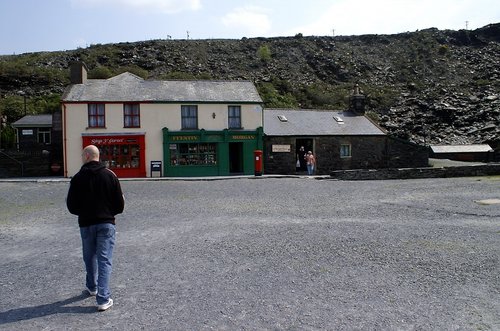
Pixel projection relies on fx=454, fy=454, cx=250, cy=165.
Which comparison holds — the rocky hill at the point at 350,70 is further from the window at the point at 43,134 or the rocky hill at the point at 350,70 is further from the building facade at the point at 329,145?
the window at the point at 43,134

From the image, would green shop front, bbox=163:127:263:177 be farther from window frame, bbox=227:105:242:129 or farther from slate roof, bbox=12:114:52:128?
slate roof, bbox=12:114:52:128

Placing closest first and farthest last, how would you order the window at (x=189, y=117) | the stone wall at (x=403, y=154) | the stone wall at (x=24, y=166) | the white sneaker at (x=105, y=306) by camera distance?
the white sneaker at (x=105, y=306) → the stone wall at (x=24, y=166) → the window at (x=189, y=117) → the stone wall at (x=403, y=154)

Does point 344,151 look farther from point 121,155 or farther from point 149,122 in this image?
point 121,155

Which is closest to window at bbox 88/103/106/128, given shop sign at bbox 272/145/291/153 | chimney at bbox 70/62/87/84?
chimney at bbox 70/62/87/84

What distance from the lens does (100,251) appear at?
5.33 meters

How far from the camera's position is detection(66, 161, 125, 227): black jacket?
5316 millimetres

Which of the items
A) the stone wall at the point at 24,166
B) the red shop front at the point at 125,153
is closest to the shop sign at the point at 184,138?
the red shop front at the point at 125,153

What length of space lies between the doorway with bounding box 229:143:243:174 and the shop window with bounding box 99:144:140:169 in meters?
6.28

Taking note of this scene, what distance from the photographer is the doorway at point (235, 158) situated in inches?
1186

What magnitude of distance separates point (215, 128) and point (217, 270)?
22.6 meters

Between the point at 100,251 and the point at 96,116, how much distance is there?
23917 mm

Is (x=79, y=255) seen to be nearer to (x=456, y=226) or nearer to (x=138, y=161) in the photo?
(x=456, y=226)

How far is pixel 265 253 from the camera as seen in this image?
25.4ft

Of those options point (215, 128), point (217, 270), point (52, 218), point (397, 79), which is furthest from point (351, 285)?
point (397, 79)
